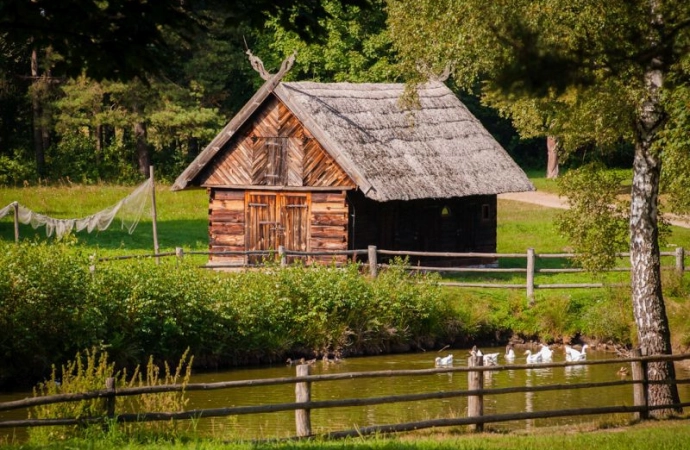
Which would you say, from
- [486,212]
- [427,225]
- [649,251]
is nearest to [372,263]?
[427,225]

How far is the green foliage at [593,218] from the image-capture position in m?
18.9

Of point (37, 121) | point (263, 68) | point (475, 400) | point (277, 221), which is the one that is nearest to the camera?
point (475, 400)

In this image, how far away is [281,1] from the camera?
1036 cm

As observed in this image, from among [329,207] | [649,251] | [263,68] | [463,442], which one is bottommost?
[463,442]

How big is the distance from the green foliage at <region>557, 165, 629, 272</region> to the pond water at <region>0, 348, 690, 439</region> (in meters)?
2.10

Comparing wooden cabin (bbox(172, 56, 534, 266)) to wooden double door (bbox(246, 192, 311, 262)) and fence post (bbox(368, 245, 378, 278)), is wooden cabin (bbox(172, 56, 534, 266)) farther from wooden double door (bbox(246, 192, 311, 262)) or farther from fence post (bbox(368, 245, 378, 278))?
fence post (bbox(368, 245, 378, 278))

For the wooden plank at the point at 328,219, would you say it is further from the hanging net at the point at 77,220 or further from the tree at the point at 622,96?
the tree at the point at 622,96

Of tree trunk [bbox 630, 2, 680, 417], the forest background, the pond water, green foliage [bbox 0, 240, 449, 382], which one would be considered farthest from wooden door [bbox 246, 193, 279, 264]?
the forest background

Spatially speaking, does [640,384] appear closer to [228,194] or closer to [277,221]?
[277,221]

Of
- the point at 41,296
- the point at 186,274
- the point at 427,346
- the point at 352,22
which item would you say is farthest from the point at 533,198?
the point at 41,296

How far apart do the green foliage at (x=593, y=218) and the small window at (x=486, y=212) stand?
14.0 m

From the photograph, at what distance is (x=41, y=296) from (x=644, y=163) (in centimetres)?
1033

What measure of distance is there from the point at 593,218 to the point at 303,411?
22.9ft

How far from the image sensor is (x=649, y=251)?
16.8 m
